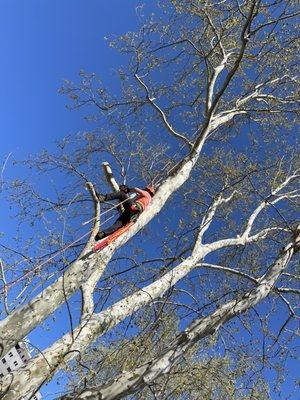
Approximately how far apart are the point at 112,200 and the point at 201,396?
9.62 feet

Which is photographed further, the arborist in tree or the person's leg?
the arborist in tree

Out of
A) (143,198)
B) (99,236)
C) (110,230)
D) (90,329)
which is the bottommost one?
(90,329)

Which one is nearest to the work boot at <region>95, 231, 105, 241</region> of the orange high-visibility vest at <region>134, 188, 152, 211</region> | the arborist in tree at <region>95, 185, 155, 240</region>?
the arborist in tree at <region>95, 185, 155, 240</region>

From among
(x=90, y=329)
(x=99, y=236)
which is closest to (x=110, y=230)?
(x=99, y=236)

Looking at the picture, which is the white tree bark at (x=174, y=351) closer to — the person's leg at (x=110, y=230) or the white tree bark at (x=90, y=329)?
the white tree bark at (x=90, y=329)

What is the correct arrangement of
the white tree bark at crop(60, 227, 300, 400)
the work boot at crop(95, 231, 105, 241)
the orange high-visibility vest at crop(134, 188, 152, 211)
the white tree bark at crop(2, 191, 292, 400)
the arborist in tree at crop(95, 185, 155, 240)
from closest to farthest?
1. the white tree bark at crop(60, 227, 300, 400)
2. the white tree bark at crop(2, 191, 292, 400)
3. the work boot at crop(95, 231, 105, 241)
4. the arborist in tree at crop(95, 185, 155, 240)
5. the orange high-visibility vest at crop(134, 188, 152, 211)

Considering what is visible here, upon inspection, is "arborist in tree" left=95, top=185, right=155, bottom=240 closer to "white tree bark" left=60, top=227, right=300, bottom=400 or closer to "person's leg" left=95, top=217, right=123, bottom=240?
"person's leg" left=95, top=217, right=123, bottom=240

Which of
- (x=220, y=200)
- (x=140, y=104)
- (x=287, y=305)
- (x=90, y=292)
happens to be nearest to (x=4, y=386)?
(x=90, y=292)

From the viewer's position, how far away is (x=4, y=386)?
3939 mm

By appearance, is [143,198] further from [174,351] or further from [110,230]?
[174,351]

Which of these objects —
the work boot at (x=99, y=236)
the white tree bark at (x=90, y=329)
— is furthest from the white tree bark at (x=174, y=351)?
the work boot at (x=99, y=236)

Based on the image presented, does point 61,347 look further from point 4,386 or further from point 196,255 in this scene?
point 196,255

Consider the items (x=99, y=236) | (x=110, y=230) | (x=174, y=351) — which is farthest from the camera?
(x=110, y=230)

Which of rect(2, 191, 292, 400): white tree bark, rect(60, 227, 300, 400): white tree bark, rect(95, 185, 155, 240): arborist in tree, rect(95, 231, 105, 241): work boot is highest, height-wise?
rect(95, 185, 155, 240): arborist in tree
